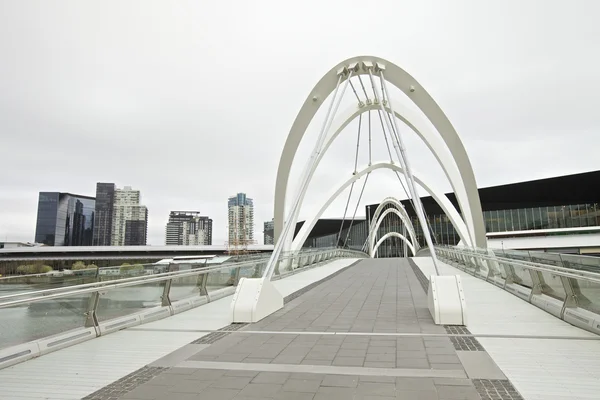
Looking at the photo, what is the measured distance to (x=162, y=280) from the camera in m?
7.80

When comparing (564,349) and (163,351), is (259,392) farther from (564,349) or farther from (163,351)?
(564,349)

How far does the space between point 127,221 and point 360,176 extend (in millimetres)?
119775

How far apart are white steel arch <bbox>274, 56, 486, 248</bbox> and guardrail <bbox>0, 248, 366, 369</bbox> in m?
11.0

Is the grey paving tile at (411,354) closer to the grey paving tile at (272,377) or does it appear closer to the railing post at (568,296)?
the grey paving tile at (272,377)

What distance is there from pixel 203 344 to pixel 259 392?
2117mm

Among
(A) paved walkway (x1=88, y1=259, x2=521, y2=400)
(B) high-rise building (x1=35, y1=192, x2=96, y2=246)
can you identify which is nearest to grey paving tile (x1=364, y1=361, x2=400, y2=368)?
(A) paved walkway (x1=88, y1=259, x2=521, y2=400)

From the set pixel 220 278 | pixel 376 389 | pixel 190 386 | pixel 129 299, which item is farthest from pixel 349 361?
pixel 220 278

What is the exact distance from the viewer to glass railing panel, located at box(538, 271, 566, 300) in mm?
7203

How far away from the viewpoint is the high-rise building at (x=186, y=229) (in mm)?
177125

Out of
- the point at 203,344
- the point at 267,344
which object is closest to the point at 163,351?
the point at 203,344

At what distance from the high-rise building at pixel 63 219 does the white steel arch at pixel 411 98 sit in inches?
4158

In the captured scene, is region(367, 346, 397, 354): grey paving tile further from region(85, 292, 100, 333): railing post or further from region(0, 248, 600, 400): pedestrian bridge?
region(85, 292, 100, 333): railing post

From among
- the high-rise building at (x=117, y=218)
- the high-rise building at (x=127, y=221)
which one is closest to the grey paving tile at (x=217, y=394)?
the high-rise building at (x=117, y=218)

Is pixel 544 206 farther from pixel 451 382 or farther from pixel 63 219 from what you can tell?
pixel 63 219
